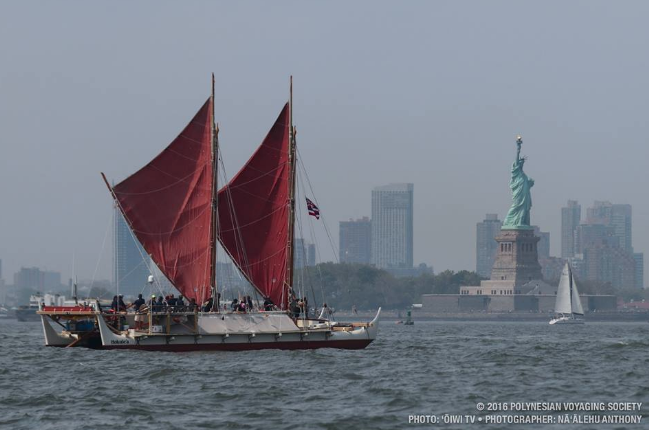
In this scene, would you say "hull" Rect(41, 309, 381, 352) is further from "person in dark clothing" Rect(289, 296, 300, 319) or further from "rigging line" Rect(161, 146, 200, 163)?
"rigging line" Rect(161, 146, 200, 163)

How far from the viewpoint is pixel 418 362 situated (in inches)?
2509

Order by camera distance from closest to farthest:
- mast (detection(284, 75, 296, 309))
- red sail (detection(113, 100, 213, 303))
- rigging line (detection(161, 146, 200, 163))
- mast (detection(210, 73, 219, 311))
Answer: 1. red sail (detection(113, 100, 213, 303))
2. rigging line (detection(161, 146, 200, 163))
3. mast (detection(210, 73, 219, 311))
4. mast (detection(284, 75, 296, 309))

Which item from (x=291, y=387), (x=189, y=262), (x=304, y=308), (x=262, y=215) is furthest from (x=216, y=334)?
(x=291, y=387)

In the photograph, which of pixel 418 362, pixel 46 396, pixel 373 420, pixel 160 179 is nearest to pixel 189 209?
pixel 160 179

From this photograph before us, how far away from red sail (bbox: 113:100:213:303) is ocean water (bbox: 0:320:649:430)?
472cm

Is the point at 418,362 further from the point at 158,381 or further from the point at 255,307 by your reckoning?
the point at 158,381

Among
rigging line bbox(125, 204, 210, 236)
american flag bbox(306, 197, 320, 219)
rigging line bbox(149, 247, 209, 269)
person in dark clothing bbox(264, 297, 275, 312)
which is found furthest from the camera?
american flag bbox(306, 197, 320, 219)

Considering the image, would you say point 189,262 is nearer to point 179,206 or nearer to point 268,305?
point 179,206

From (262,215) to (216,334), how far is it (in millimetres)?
6699

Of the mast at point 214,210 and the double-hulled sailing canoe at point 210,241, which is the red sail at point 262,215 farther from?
the mast at point 214,210

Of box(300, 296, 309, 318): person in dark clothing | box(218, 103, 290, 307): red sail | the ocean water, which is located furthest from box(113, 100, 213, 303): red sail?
box(300, 296, 309, 318): person in dark clothing

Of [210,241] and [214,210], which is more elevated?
[214,210]

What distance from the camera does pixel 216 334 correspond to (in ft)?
215

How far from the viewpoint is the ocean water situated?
4109cm
